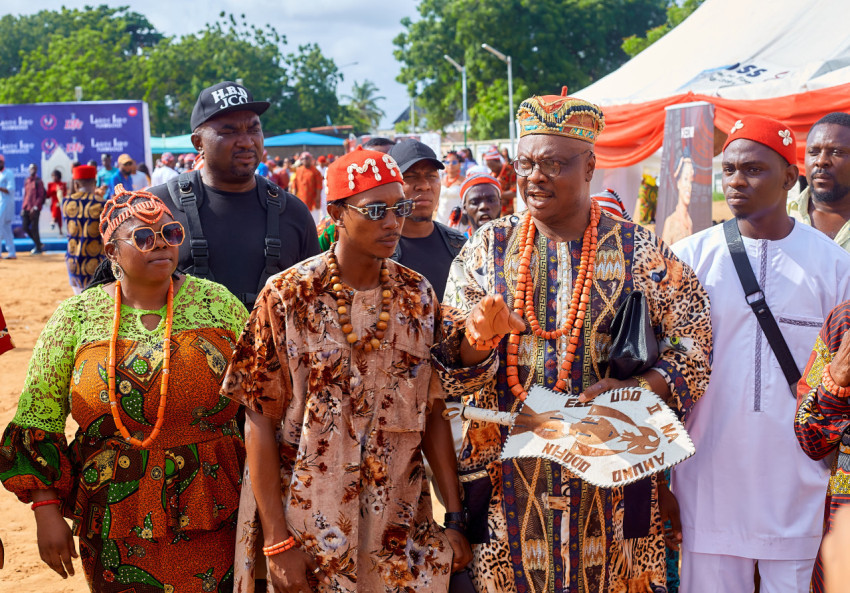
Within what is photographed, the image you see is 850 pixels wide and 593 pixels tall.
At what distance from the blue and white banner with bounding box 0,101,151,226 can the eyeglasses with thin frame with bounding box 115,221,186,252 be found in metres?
15.8

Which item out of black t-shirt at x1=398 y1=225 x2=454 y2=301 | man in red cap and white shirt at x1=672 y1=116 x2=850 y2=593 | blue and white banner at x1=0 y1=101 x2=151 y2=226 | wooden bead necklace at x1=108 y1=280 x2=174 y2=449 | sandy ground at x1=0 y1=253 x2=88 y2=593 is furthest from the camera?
blue and white banner at x1=0 y1=101 x2=151 y2=226

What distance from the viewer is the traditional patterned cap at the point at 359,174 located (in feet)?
8.69

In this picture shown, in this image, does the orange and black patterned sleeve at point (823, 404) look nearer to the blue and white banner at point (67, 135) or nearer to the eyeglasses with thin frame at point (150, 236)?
the eyeglasses with thin frame at point (150, 236)

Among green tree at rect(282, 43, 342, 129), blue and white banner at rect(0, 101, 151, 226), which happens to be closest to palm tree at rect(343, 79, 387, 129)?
green tree at rect(282, 43, 342, 129)

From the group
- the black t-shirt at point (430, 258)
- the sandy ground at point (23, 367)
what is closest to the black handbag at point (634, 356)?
the black t-shirt at point (430, 258)

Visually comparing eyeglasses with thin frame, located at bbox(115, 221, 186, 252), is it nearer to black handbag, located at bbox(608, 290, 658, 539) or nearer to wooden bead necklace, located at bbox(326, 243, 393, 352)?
wooden bead necklace, located at bbox(326, 243, 393, 352)

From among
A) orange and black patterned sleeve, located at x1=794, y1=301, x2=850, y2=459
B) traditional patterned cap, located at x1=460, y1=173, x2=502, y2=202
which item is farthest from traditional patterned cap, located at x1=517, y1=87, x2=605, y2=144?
traditional patterned cap, located at x1=460, y1=173, x2=502, y2=202

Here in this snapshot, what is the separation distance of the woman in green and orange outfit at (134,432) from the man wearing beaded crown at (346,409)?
0.33m

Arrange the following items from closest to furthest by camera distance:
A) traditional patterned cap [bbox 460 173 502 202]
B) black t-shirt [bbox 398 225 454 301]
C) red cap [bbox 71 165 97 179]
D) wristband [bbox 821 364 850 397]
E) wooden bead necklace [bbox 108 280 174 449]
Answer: wristband [bbox 821 364 850 397] < wooden bead necklace [bbox 108 280 174 449] < black t-shirt [bbox 398 225 454 301] < traditional patterned cap [bbox 460 173 502 202] < red cap [bbox 71 165 97 179]

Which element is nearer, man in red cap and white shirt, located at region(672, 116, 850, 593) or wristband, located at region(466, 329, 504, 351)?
wristband, located at region(466, 329, 504, 351)

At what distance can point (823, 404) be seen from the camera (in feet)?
7.97

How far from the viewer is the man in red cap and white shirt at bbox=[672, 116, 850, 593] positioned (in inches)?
124

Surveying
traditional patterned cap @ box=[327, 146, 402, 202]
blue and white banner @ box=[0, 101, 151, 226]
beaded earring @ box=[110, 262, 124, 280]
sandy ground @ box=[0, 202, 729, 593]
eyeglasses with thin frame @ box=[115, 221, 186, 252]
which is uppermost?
blue and white banner @ box=[0, 101, 151, 226]

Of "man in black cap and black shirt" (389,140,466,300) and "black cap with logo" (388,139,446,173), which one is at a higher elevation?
"black cap with logo" (388,139,446,173)
